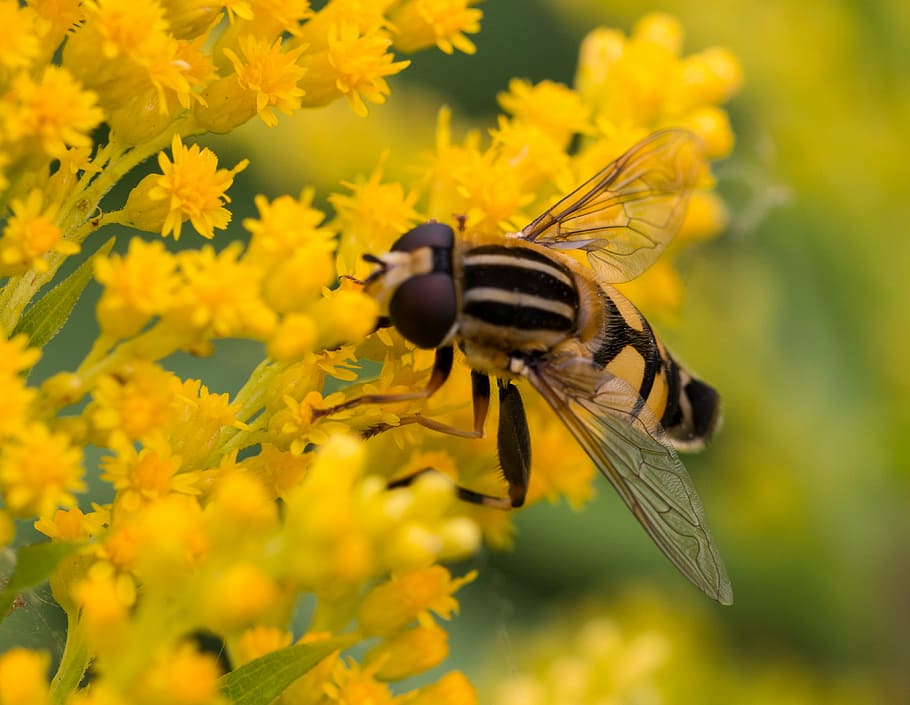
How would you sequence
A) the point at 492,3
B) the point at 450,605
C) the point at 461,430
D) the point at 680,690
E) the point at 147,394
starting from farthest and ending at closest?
the point at 492,3
the point at 680,690
the point at 461,430
the point at 450,605
the point at 147,394

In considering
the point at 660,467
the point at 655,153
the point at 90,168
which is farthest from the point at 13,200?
the point at 655,153

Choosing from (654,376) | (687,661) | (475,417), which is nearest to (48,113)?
(475,417)

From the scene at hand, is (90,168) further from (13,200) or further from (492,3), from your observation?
(492,3)

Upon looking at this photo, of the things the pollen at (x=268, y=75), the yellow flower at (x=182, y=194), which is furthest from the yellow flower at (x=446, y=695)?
the pollen at (x=268, y=75)

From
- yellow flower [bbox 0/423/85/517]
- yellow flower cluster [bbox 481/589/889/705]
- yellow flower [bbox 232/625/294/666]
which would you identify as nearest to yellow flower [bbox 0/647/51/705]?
yellow flower [bbox 0/423/85/517]

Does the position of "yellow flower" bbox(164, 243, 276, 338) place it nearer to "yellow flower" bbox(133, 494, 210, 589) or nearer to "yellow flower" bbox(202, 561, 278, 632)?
"yellow flower" bbox(133, 494, 210, 589)

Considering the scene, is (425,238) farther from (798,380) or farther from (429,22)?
(798,380)

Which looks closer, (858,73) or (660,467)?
(660,467)
